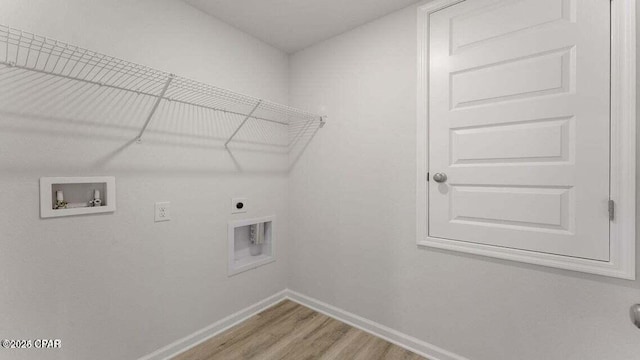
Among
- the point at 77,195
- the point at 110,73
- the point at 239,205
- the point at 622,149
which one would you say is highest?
the point at 110,73

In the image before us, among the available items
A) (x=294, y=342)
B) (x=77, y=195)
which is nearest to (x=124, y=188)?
(x=77, y=195)

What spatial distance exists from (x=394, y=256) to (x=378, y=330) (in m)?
0.57

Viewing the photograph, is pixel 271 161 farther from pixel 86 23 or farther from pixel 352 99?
pixel 86 23

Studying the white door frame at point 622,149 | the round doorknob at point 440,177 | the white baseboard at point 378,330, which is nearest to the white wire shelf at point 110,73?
the round doorknob at point 440,177

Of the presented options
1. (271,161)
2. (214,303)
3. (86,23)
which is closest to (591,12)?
(271,161)

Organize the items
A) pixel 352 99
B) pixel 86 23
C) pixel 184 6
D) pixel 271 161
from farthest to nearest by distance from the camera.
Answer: pixel 271 161
pixel 352 99
pixel 184 6
pixel 86 23

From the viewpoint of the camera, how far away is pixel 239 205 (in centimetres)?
205

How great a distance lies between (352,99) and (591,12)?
4.27 feet

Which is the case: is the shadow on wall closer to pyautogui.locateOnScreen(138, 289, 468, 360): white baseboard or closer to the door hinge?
pyautogui.locateOnScreen(138, 289, 468, 360): white baseboard

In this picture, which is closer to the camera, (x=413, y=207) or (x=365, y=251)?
(x=413, y=207)

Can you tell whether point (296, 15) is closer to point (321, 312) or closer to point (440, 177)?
point (440, 177)

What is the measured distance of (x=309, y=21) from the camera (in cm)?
195

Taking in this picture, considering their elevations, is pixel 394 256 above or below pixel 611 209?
below

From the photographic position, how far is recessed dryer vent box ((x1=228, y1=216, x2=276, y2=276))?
2043mm
